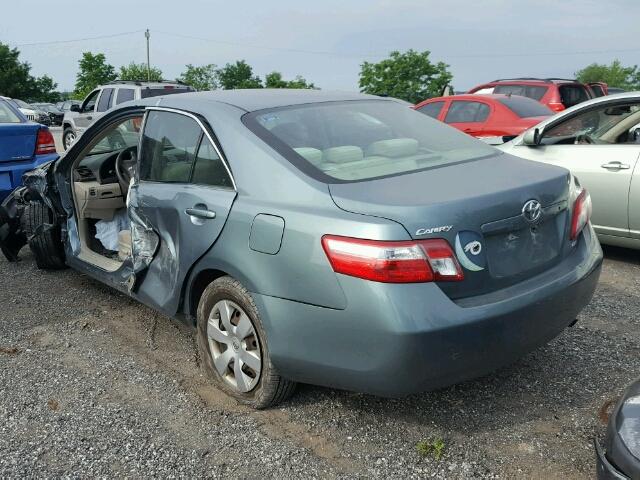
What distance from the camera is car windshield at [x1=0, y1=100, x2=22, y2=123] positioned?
23.3ft

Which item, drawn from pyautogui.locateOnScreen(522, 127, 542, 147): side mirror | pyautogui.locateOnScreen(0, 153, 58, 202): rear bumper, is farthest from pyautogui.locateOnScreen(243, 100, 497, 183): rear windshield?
pyautogui.locateOnScreen(0, 153, 58, 202): rear bumper

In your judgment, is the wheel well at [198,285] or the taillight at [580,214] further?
the wheel well at [198,285]

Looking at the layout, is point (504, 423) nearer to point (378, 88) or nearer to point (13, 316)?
point (13, 316)

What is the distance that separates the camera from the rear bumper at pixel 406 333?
246 cm

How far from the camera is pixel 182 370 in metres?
3.63

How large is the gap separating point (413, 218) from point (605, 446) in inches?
40.8

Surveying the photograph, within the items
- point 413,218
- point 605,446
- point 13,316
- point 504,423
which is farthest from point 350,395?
point 13,316

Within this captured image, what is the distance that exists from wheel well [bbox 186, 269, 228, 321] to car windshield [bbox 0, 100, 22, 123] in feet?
15.8

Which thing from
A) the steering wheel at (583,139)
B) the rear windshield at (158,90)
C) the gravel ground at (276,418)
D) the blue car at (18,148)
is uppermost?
the rear windshield at (158,90)

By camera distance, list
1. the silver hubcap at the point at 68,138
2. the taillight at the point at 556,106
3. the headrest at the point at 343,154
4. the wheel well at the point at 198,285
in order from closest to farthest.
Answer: the headrest at the point at 343,154, the wheel well at the point at 198,285, the taillight at the point at 556,106, the silver hubcap at the point at 68,138

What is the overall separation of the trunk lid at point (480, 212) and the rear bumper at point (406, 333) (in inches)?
4.0

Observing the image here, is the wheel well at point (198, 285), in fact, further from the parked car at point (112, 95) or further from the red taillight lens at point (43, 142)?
the parked car at point (112, 95)

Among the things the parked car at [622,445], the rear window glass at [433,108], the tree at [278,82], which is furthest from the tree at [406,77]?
the parked car at [622,445]

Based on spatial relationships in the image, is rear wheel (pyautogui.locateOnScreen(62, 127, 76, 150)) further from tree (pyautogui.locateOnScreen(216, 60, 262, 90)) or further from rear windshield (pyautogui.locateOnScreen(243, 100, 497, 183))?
tree (pyautogui.locateOnScreen(216, 60, 262, 90))
